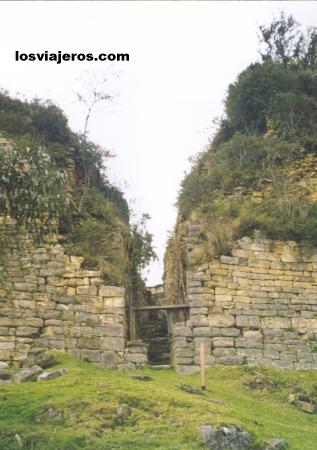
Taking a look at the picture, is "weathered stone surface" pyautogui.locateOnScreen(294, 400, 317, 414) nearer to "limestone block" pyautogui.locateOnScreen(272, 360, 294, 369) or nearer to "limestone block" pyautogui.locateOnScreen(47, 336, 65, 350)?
"limestone block" pyautogui.locateOnScreen(272, 360, 294, 369)

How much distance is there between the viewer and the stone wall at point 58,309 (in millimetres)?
14469

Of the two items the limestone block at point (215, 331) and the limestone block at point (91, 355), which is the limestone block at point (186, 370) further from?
the limestone block at point (91, 355)

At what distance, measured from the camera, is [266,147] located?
69.4ft

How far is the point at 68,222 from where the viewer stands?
1673cm

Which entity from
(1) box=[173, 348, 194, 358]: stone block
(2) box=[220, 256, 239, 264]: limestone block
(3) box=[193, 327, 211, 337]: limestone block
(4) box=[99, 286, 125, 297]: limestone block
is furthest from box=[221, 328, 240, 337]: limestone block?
(4) box=[99, 286, 125, 297]: limestone block

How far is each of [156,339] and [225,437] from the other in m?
7.75

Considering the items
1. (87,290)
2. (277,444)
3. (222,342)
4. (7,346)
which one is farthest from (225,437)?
(87,290)

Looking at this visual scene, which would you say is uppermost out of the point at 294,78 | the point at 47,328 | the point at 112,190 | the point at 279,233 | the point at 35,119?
the point at 294,78

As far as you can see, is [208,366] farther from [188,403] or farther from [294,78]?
[294,78]

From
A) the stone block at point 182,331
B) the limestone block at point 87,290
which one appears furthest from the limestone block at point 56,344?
the stone block at point 182,331

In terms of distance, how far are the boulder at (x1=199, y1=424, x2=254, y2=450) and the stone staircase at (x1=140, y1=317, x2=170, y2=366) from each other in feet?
21.3

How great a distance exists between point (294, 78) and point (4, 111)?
9.07 metres

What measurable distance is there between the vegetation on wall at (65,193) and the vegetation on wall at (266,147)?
217cm

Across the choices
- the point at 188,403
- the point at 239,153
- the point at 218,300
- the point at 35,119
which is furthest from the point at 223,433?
the point at 35,119
